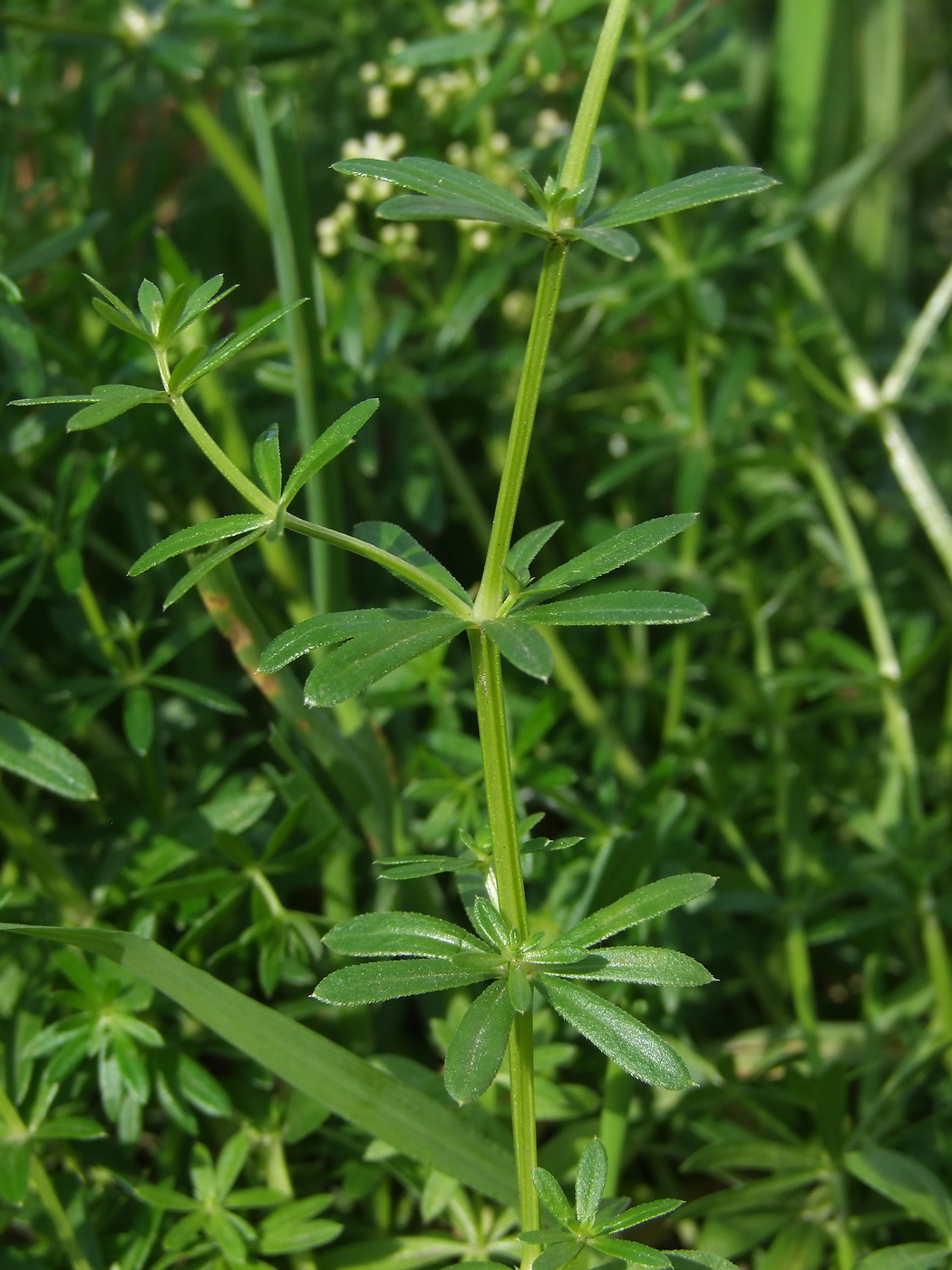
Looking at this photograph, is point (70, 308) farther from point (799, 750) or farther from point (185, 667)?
point (799, 750)

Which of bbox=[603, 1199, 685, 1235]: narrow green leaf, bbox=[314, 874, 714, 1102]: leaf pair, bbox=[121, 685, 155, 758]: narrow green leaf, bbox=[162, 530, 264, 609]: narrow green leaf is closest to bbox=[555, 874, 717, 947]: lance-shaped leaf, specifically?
bbox=[314, 874, 714, 1102]: leaf pair

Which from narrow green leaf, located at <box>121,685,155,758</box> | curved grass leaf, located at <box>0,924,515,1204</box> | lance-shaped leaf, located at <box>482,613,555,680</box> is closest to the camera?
lance-shaped leaf, located at <box>482,613,555,680</box>

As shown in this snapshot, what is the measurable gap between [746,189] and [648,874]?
1.40 ft

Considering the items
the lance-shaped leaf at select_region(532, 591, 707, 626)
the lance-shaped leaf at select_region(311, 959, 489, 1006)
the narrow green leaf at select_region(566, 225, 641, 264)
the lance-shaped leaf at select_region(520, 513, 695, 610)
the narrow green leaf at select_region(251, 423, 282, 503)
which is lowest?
the lance-shaped leaf at select_region(311, 959, 489, 1006)

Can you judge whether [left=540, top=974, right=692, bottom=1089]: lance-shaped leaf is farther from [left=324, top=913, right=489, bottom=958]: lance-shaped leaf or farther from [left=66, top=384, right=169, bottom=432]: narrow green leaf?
[left=66, top=384, right=169, bottom=432]: narrow green leaf

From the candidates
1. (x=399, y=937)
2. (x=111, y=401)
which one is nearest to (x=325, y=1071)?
(x=399, y=937)

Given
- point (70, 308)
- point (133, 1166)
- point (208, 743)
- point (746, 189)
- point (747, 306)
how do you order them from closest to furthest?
1. point (746, 189)
2. point (133, 1166)
3. point (208, 743)
4. point (70, 308)
5. point (747, 306)

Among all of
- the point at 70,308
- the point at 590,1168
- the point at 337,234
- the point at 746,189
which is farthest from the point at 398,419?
the point at 590,1168

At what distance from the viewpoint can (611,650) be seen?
110cm

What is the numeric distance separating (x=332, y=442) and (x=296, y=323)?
1.02 feet

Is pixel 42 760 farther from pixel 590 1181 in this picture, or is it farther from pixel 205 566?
pixel 590 1181

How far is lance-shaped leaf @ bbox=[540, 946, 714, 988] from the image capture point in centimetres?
52

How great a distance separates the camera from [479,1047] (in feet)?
1.66

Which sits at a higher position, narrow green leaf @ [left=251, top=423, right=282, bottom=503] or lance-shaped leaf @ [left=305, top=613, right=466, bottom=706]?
narrow green leaf @ [left=251, top=423, right=282, bottom=503]
